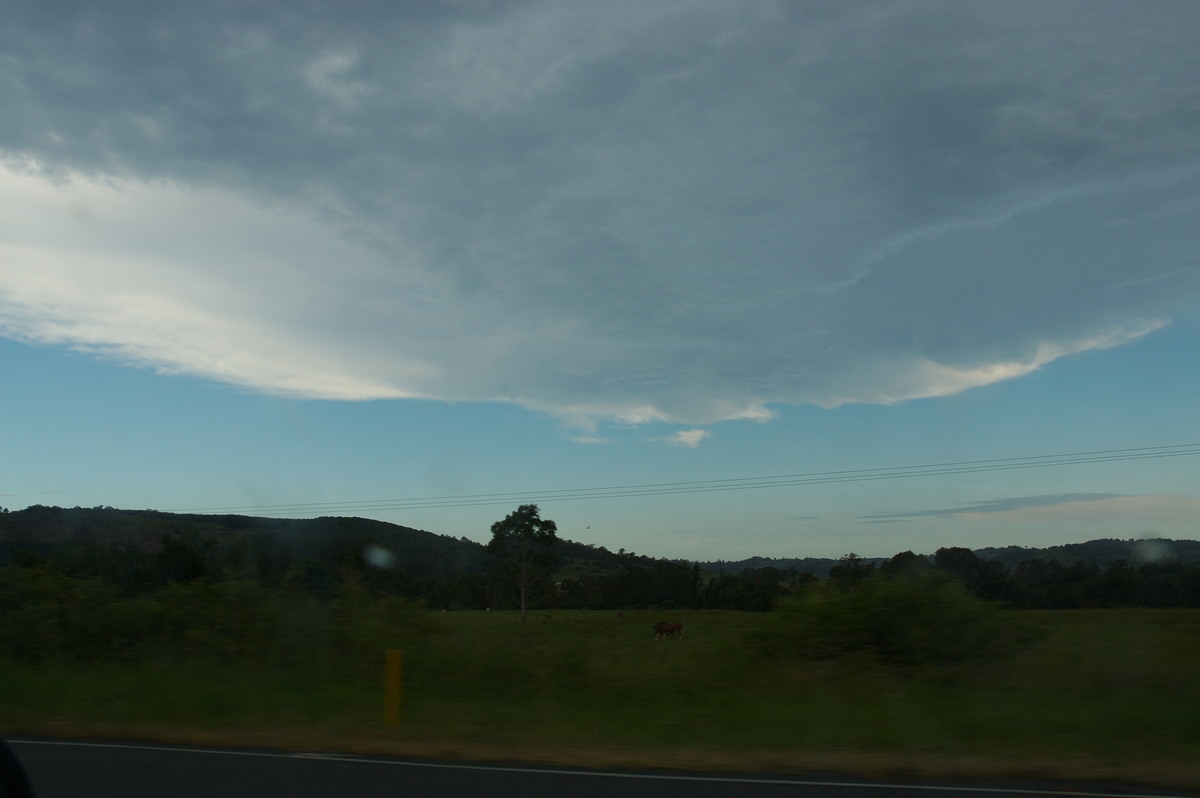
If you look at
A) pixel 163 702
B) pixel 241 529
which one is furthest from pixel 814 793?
pixel 241 529

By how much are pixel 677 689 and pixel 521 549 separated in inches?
601

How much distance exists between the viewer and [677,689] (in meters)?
13.8

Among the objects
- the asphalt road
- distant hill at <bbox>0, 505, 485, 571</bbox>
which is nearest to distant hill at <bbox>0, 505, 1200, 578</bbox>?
distant hill at <bbox>0, 505, 485, 571</bbox>

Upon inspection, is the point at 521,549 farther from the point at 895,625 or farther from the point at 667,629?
the point at 895,625

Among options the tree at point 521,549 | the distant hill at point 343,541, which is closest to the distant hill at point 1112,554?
the distant hill at point 343,541

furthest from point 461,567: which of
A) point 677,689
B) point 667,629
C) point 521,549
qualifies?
point 677,689

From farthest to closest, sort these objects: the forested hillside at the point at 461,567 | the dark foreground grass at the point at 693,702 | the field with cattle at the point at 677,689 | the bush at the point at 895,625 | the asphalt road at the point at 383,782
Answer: the forested hillside at the point at 461,567 < the bush at the point at 895,625 < the field with cattle at the point at 677,689 < the dark foreground grass at the point at 693,702 < the asphalt road at the point at 383,782

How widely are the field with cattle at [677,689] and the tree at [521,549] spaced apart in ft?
36.1

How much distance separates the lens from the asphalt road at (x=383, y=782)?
7.74 m

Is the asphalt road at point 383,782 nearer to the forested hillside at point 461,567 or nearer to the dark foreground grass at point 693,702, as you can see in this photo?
the dark foreground grass at point 693,702

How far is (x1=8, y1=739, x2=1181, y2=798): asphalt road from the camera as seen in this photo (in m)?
7.74

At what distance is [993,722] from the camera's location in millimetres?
11078

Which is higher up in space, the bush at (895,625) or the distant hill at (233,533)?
the distant hill at (233,533)

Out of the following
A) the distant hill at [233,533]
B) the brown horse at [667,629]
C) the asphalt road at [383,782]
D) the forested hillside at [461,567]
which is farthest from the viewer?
the distant hill at [233,533]
